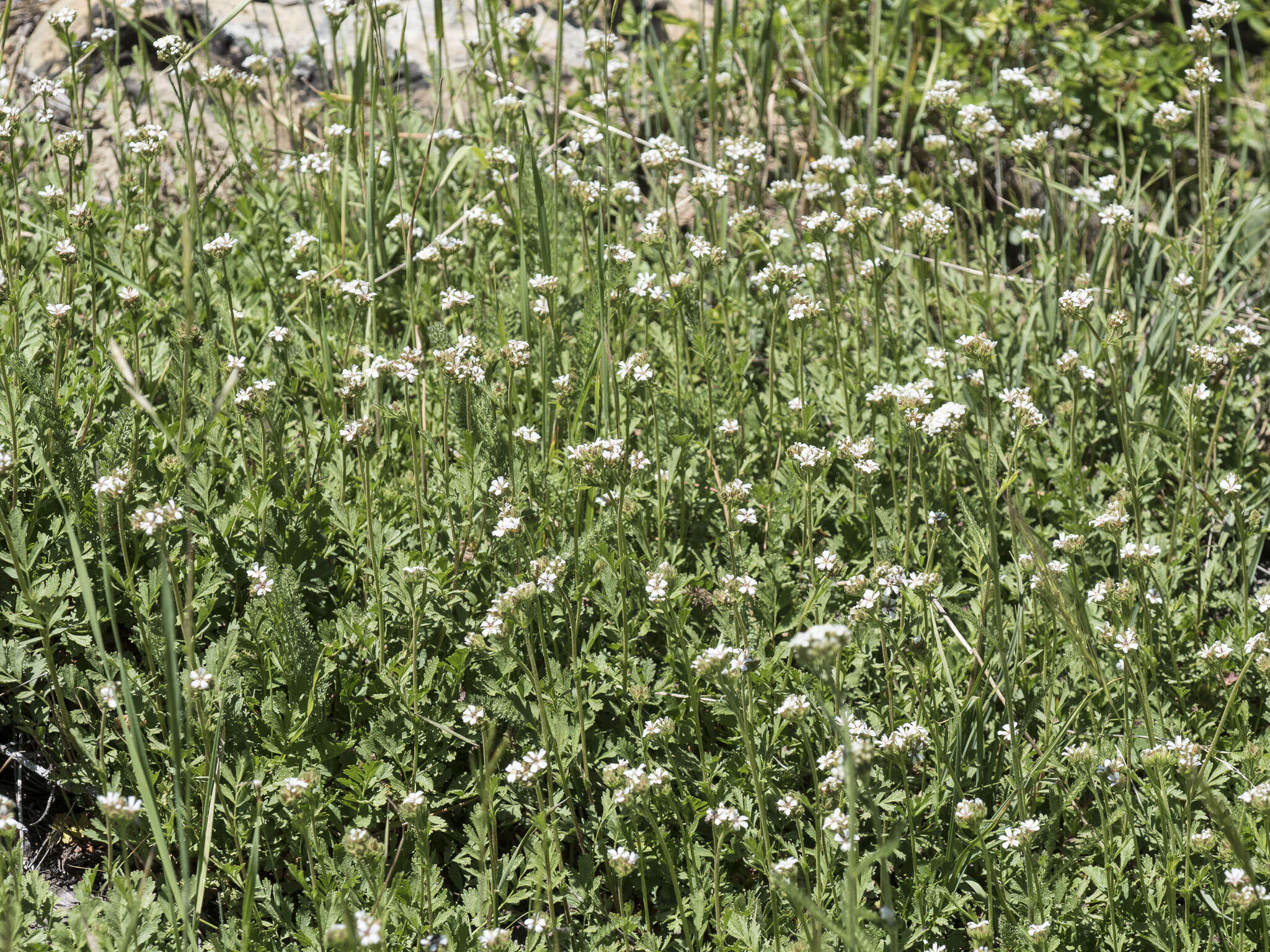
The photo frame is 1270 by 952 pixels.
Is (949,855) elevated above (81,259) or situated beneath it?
situated beneath

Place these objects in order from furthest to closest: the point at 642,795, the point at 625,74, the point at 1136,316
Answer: the point at 625,74 → the point at 1136,316 → the point at 642,795

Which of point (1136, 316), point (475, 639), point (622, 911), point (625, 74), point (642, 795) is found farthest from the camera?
point (625, 74)

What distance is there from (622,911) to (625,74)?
3975mm

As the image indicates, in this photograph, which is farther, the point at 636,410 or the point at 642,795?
the point at 636,410

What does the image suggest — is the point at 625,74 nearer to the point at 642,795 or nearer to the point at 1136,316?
the point at 1136,316

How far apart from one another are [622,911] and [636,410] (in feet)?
5.58

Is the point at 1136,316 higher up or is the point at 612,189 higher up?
the point at 612,189

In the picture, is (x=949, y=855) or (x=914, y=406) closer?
(x=949, y=855)

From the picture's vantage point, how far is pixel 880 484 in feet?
11.6

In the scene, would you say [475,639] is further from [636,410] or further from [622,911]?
[636,410]

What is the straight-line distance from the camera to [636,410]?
11.8ft

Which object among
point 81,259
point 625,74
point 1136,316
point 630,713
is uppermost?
point 625,74

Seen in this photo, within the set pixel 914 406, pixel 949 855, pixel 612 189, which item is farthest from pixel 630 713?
pixel 612 189

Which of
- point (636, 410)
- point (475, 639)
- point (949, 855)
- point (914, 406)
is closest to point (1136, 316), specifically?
point (914, 406)
